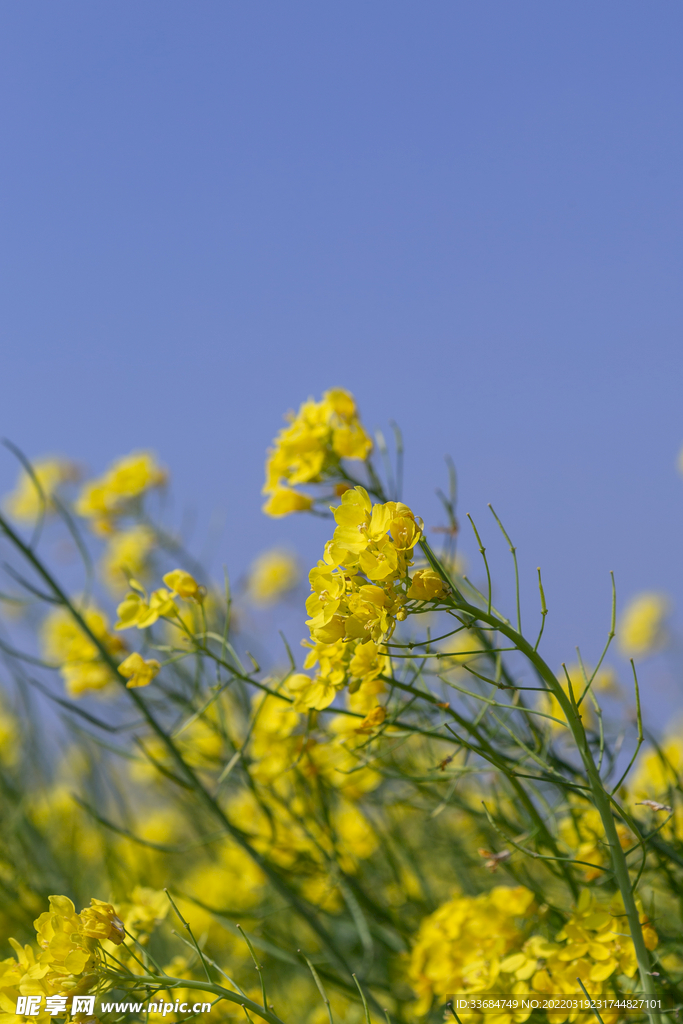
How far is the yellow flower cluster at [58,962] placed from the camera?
75cm

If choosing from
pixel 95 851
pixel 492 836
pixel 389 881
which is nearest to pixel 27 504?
pixel 95 851

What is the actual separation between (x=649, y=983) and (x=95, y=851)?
8.08ft

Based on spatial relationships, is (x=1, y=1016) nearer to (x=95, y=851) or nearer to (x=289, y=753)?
(x=289, y=753)

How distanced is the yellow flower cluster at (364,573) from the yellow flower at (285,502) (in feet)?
1.53

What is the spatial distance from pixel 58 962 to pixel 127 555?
1856 mm

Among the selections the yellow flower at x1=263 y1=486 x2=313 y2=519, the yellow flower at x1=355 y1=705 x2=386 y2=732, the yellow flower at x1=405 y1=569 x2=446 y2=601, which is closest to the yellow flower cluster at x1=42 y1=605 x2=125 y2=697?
the yellow flower at x1=263 y1=486 x2=313 y2=519

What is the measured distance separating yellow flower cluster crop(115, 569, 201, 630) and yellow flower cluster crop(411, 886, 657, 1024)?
1.96 ft

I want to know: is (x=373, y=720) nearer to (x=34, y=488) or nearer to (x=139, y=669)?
(x=139, y=669)

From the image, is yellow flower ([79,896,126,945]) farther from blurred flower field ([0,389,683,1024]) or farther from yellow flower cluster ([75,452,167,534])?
yellow flower cluster ([75,452,167,534])

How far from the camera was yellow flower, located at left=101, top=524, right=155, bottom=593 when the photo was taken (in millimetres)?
2105

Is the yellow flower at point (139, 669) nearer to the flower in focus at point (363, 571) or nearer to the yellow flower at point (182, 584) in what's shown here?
the yellow flower at point (182, 584)

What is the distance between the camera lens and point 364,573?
710mm

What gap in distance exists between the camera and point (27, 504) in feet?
10.9

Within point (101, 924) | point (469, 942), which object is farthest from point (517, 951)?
point (101, 924)
